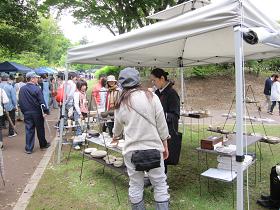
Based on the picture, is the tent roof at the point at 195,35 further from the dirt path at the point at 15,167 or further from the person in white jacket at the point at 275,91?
the person in white jacket at the point at 275,91

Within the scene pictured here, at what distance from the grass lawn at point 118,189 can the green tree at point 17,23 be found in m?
14.4

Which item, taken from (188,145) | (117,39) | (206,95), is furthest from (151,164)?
(206,95)

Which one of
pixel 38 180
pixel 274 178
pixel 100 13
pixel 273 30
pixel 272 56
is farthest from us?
pixel 100 13

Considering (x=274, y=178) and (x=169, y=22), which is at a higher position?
(x=169, y=22)

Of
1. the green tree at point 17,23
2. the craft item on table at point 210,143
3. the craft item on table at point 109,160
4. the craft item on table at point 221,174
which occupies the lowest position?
the craft item on table at point 221,174

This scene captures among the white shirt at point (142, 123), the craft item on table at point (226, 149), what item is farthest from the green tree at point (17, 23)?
the white shirt at point (142, 123)

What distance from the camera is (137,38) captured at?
4.24m

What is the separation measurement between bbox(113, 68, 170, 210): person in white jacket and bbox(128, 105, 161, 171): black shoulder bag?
54 millimetres

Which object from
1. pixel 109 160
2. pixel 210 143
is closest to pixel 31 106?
pixel 109 160

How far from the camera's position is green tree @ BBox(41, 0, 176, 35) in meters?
16.7

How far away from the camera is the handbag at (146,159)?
11.3ft

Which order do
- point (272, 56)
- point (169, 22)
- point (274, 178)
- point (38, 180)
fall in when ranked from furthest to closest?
point (272, 56) < point (38, 180) < point (274, 178) < point (169, 22)

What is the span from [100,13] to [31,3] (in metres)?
4.54

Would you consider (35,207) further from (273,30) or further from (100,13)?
(100,13)
